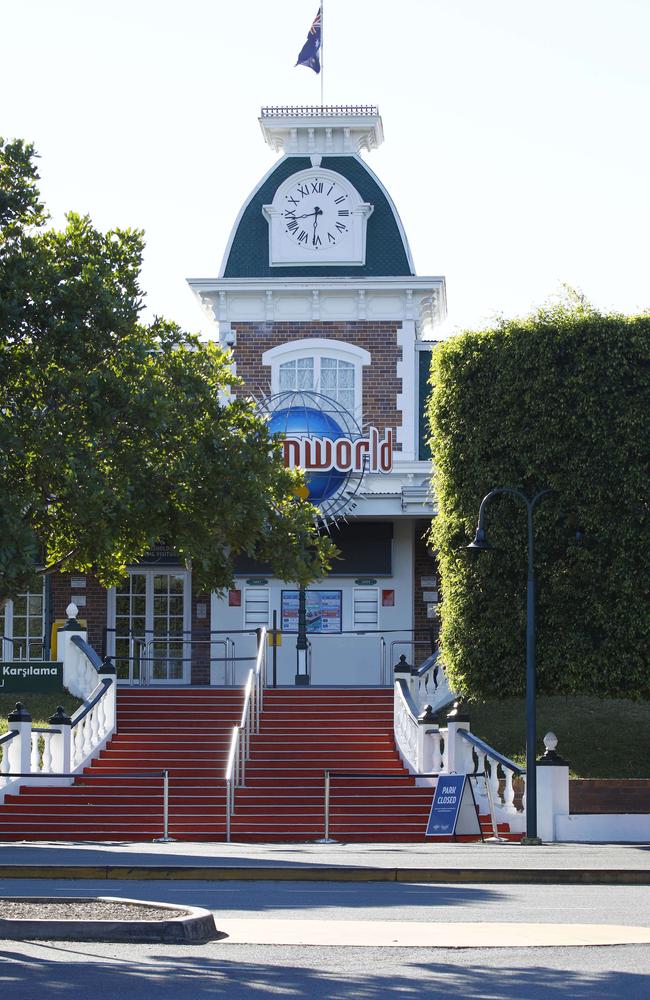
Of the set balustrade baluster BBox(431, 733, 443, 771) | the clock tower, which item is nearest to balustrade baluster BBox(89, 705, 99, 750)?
balustrade baluster BBox(431, 733, 443, 771)

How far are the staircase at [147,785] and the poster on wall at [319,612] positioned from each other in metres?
5.70

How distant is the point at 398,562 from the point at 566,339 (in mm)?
10221

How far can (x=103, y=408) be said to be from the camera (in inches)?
662

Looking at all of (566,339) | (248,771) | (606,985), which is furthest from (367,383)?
(606,985)

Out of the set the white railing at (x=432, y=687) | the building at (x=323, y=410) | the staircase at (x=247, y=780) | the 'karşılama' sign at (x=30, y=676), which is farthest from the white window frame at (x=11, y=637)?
the white railing at (x=432, y=687)

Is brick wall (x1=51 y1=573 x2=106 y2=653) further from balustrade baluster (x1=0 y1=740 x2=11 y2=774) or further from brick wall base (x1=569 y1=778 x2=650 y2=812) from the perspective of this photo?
brick wall base (x1=569 y1=778 x2=650 y2=812)

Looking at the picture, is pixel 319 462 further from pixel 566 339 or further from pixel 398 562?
pixel 566 339

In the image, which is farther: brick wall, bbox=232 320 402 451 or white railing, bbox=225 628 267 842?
brick wall, bbox=232 320 402 451

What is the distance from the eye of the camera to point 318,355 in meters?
35.7

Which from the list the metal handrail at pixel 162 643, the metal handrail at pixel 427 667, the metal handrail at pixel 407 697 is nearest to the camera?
the metal handrail at pixel 407 697

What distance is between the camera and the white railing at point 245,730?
21625mm

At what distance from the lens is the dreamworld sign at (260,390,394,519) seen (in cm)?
3297

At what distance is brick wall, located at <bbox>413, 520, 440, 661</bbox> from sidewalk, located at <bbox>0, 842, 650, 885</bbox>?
Result: 1499cm

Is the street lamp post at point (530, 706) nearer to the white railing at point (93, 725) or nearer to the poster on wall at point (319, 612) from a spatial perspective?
the white railing at point (93, 725)
